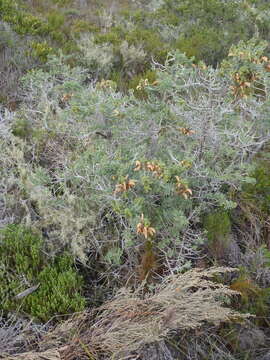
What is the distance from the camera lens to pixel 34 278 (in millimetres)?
2584

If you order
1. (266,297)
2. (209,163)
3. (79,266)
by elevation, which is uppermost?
(209,163)

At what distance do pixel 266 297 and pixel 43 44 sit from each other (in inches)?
176

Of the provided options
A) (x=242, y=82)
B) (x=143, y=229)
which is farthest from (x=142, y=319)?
(x=242, y=82)

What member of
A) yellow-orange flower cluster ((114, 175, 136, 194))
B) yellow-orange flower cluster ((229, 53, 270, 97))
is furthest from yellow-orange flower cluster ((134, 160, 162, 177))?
yellow-orange flower cluster ((229, 53, 270, 97))

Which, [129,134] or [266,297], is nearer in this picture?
[266,297]

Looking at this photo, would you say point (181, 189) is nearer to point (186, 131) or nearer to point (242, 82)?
point (186, 131)

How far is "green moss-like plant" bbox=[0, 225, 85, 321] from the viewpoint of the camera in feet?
8.01

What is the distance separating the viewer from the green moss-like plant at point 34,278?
2.44 meters

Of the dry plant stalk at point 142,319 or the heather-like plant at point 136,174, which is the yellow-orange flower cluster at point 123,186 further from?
the dry plant stalk at point 142,319

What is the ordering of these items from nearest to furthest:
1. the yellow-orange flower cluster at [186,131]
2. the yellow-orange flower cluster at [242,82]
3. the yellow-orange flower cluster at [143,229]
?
the yellow-orange flower cluster at [143,229] < the yellow-orange flower cluster at [186,131] < the yellow-orange flower cluster at [242,82]

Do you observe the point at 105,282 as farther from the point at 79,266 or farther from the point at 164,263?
the point at 164,263

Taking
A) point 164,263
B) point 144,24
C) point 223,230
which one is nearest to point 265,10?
point 144,24

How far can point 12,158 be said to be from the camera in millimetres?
3221

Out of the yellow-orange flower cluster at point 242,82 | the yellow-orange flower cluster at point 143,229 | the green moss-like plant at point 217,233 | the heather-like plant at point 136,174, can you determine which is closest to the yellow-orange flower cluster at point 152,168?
the heather-like plant at point 136,174
